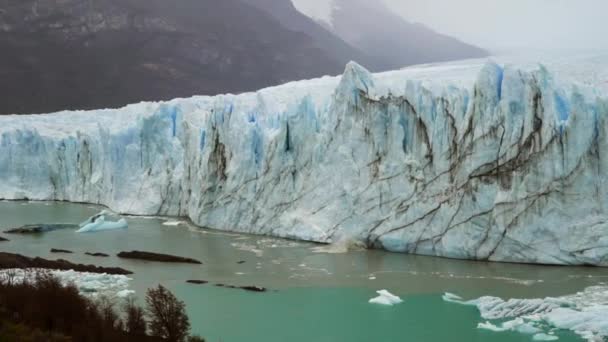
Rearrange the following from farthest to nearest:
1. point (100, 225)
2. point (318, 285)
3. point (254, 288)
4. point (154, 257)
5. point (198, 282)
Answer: point (100, 225) → point (154, 257) → point (198, 282) → point (318, 285) → point (254, 288)

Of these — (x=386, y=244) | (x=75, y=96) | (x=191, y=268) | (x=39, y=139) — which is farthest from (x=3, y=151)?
(x=75, y=96)

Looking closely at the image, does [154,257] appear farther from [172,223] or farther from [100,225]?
[172,223]

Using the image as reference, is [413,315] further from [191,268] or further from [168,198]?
[168,198]

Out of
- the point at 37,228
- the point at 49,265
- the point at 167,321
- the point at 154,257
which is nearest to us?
the point at 167,321

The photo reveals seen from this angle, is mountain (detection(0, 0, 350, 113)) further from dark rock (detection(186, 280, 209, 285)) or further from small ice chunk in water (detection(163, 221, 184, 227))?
dark rock (detection(186, 280, 209, 285))

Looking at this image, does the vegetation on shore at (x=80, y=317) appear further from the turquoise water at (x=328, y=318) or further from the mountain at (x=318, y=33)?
the mountain at (x=318, y=33)

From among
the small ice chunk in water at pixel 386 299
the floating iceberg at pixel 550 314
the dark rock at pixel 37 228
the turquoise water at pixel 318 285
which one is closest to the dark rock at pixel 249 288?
the turquoise water at pixel 318 285

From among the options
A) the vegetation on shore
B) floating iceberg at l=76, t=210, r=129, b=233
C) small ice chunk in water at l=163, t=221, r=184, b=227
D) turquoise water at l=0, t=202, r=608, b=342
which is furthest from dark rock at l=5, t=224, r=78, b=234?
the vegetation on shore

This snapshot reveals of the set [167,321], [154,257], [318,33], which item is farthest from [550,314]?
[318,33]
